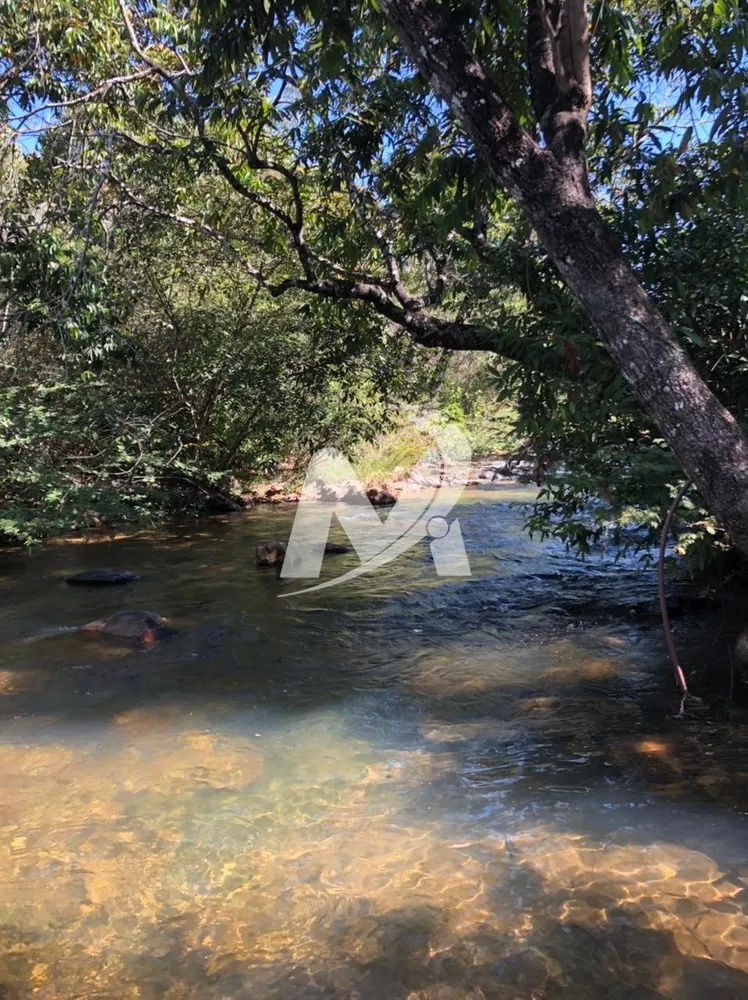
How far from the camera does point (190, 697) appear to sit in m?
5.08

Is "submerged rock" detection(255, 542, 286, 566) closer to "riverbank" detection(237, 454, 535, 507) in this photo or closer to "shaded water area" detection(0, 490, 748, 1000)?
"shaded water area" detection(0, 490, 748, 1000)

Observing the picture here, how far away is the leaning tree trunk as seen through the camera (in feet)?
11.6

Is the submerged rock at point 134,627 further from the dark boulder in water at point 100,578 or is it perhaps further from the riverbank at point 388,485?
the riverbank at point 388,485

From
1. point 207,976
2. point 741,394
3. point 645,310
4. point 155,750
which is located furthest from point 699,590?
point 207,976

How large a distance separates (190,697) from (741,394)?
4.28 m

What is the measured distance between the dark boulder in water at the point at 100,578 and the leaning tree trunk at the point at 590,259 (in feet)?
20.4

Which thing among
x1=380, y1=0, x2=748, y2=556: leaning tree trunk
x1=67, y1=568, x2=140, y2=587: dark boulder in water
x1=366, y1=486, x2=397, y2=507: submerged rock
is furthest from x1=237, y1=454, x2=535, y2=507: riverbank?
x1=380, y1=0, x2=748, y2=556: leaning tree trunk

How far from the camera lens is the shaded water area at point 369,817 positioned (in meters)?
2.59

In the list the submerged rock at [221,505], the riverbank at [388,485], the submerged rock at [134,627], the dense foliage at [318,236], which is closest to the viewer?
the dense foliage at [318,236]

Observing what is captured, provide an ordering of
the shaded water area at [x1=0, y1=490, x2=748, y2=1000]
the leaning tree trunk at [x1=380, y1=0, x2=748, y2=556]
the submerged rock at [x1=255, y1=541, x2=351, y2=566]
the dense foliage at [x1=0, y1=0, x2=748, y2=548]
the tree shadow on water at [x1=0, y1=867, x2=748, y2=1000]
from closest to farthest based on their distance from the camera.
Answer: the tree shadow on water at [x1=0, y1=867, x2=748, y2=1000] < the shaded water area at [x1=0, y1=490, x2=748, y2=1000] < the leaning tree trunk at [x1=380, y1=0, x2=748, y2=556] < the dense foliage at [x1=0, y1=0, x2=748, y2=548] < the submerged rock at [x1=255, y1=541, x2=351, y2=566]

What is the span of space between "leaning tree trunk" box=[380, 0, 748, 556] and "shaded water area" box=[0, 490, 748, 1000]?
148cm

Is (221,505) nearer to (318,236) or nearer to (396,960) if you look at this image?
(318,236)

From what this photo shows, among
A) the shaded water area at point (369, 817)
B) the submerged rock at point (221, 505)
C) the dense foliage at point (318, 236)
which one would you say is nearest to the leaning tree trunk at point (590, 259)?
the dense foliage at point (318, 236)

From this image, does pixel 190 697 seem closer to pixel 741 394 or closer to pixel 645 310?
pixel 645 310
